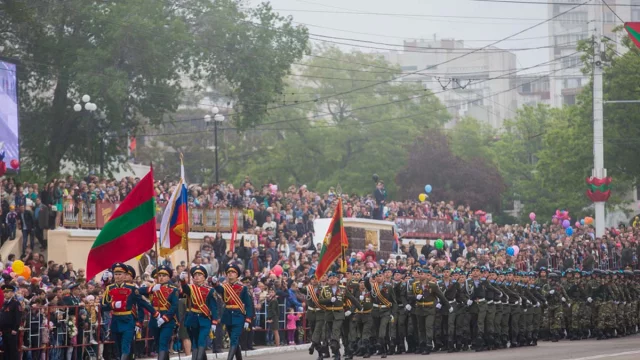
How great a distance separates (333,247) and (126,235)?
26.2 feet

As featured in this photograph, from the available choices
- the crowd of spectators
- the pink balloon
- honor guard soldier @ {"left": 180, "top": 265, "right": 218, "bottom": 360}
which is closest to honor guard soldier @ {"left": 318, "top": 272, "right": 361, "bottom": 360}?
the crowd of spectators

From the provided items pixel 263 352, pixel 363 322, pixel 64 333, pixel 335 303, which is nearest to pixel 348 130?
pixel 263 352

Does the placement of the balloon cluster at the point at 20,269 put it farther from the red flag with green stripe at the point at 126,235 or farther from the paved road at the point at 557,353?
the red flag with green stripe at the point at 126,235

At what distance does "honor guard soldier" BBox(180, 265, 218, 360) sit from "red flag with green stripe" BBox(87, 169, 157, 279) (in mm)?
892

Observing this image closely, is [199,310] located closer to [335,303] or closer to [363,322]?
[335,303]

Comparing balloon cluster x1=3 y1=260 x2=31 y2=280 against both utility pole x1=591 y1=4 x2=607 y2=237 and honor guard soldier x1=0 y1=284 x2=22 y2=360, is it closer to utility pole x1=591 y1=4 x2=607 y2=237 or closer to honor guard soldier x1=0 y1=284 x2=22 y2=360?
honor guard soldier x1=0 y1=284 x2=22 y2=360

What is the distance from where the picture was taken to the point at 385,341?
25312 millimetres

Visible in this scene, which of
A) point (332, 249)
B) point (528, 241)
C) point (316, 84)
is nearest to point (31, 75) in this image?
point (528, 241)

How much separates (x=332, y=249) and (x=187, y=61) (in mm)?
24214

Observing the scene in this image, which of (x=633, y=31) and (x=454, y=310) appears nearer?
(x=454, y=310)

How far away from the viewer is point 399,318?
26.0 m

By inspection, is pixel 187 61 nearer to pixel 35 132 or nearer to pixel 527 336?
pixel 35 132

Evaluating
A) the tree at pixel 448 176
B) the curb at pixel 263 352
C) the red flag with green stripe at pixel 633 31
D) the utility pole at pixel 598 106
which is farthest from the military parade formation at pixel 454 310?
the tree at pixel 448 176

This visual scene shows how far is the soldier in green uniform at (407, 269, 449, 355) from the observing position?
85.0ft
